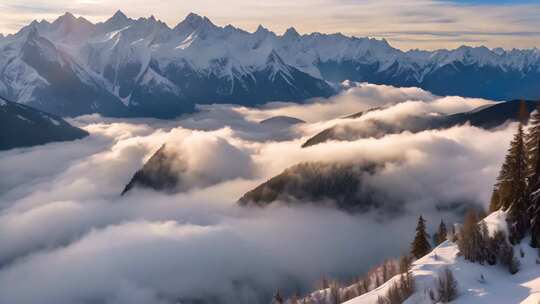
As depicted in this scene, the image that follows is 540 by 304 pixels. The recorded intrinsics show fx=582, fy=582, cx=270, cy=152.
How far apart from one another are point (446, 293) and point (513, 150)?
39532mm

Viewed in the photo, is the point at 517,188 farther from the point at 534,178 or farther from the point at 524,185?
the point at 534,178

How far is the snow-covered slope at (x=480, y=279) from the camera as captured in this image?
10283 cm

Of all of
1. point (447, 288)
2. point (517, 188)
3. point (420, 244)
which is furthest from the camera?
point (420, 244)

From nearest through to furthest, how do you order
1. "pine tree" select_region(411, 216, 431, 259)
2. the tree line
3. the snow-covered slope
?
the snow-covered slope
the tree line
"pine tree" select_region(411, 216, 431, 259)

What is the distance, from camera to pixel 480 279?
365 ft

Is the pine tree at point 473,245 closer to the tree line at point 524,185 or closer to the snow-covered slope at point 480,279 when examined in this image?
the snow-covered slope at point 480,279

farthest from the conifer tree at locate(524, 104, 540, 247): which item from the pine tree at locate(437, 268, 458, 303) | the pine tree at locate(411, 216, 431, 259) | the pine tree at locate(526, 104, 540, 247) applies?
the pine tree at locate(411, 216, 431, 259)

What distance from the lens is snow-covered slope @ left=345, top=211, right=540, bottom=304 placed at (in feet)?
337

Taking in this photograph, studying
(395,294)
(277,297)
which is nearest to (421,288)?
(395,294)

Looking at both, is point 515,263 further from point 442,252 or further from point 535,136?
point 535,136

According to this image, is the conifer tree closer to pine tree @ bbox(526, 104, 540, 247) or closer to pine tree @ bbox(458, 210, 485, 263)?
pine tree @ bbox(526, 104, 540, 247)

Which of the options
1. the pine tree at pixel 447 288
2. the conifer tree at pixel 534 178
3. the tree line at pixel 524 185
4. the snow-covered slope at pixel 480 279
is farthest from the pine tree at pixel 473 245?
the pine tree at pixel 447 288

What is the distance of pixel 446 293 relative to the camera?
10531 centimetres

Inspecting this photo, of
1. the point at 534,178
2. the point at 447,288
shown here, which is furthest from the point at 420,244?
the point at 447,288
